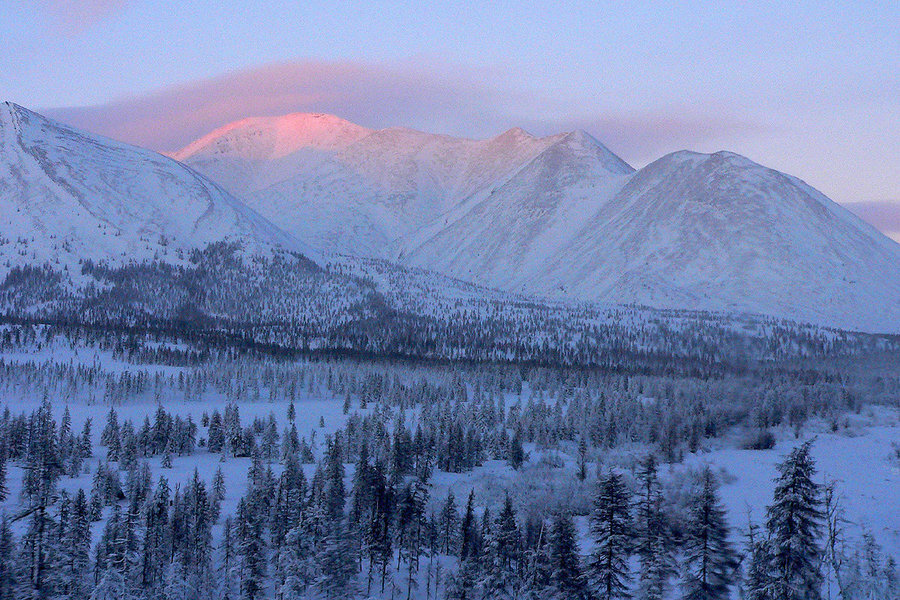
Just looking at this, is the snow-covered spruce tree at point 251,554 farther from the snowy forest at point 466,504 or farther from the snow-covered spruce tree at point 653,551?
the snow-covered spruce tree at point 653,551

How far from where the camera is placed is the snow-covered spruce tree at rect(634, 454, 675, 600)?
45.3 meters

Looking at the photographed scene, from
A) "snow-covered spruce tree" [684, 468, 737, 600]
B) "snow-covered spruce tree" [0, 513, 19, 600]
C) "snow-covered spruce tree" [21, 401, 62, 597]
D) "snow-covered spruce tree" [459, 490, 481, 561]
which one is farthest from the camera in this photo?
"snow-covered spruce tree" [459, 490, 481, 561]

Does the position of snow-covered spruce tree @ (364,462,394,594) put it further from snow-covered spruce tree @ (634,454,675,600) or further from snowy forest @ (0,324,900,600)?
snow-covered spruce tree @ (634,454,675,600)

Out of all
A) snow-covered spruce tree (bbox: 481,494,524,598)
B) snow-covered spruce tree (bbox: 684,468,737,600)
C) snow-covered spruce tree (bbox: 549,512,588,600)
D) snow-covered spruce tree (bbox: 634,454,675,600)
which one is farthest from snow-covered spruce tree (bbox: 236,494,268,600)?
snow-covered spruce tree (bbox: 684,468,737,600)

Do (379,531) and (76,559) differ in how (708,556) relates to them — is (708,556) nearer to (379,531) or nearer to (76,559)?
(379,531)

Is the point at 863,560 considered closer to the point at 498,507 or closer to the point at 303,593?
the point at 498,507

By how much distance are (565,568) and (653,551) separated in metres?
5.82

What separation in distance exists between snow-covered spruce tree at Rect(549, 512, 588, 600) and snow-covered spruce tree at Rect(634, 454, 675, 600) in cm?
345

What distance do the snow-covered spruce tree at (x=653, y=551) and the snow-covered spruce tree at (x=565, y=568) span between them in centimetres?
345

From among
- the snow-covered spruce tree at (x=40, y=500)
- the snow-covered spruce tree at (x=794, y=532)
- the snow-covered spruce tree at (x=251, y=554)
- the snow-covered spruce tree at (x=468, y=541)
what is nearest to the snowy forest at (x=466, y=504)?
the snow-covered spruce tree at (x=794, y=532)

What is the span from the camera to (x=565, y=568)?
4594 cm

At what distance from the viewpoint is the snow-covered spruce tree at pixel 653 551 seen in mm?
45281

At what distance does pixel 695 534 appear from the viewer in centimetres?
4438

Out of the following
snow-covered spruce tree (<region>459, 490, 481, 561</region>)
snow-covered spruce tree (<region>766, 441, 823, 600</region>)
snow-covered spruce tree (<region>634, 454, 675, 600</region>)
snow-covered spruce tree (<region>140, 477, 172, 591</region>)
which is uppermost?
snow-covered spruce tree (<region>766, 441, 823, 600</region>)
